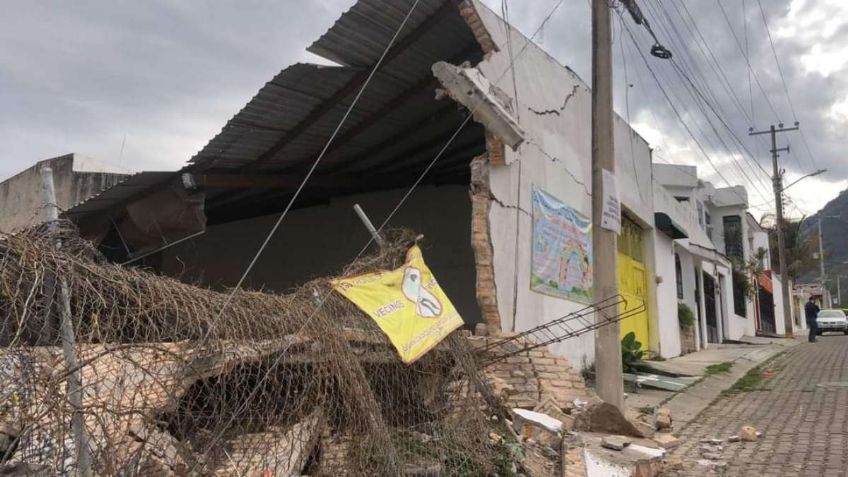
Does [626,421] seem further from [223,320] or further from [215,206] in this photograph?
[215,206]

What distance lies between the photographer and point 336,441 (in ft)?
13.9

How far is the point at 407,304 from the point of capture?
4.83 m

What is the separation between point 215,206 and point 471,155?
5290 millimetres

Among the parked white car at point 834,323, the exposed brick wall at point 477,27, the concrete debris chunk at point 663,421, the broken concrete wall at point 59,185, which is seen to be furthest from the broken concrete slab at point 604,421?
the parked white car at point 834,323

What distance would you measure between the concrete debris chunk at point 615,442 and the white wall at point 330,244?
19.7 ft

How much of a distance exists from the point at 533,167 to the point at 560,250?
51.0 inches

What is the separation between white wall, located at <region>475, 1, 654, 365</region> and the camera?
798cm

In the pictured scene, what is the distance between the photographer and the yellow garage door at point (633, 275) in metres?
13.4

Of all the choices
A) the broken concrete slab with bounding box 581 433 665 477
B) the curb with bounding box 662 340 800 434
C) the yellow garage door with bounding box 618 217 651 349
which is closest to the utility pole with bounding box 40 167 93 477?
the broken concrete slab with bounding box 581 433 665 477

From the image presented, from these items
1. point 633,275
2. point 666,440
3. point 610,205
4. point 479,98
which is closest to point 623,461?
point 666,440

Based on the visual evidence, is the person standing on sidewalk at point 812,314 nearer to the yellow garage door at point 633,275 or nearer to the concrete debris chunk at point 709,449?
A: the yellow garage door at point 633,275

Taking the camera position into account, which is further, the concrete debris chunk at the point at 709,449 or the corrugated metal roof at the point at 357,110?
the corrugated metal roof at the point at 357,110

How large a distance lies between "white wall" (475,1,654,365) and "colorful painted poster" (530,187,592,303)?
152 mm

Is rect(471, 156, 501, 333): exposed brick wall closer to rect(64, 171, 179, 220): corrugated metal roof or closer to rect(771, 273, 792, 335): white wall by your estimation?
rect(64, 171, 179, 220): corrugated metal roof
